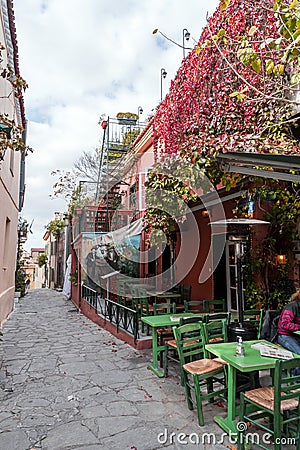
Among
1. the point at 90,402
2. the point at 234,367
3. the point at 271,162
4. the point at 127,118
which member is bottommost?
the point at 90,402

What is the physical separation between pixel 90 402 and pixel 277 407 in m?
2.89

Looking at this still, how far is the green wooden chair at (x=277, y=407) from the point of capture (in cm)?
321

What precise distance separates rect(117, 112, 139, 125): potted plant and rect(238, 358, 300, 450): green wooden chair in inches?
640

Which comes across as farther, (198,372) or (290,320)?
(290,320)

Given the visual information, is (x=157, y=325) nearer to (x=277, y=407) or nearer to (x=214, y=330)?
(x=214, y=330)

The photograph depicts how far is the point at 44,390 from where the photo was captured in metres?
5.45

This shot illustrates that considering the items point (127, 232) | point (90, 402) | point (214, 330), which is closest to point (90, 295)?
point (127, 232)

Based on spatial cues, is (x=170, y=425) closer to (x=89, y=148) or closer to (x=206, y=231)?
(x=206, y=231)

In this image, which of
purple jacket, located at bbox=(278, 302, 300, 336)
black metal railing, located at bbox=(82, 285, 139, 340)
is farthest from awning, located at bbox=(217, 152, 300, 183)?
black metal railing, located at bbox=(82, 285, 139, 340)

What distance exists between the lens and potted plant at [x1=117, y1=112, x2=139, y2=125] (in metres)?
17.9

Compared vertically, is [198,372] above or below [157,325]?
below

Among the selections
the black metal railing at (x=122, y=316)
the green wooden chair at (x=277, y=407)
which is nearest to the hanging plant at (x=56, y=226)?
the black metal railing at (x=122, y=316)

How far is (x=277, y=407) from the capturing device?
3.23 m

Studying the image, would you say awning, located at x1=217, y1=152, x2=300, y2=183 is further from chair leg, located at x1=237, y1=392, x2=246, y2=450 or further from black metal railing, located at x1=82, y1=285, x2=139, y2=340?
black metal railing, located at x1=82, y1=285, x2=139, y2=340
